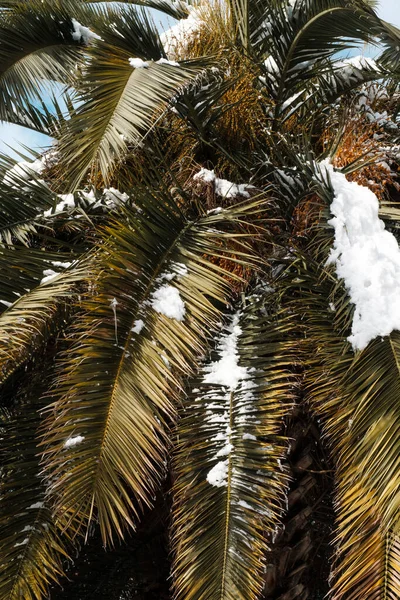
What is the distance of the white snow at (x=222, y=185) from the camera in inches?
163

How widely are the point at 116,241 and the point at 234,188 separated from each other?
103 centimetres

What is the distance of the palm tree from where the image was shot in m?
3.12

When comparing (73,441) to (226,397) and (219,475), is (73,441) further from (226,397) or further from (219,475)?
(226,397)

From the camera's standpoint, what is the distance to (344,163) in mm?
4559

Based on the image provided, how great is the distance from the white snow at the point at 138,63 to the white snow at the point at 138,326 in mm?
1504

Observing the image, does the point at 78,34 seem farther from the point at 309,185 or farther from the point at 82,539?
the point at 82,539

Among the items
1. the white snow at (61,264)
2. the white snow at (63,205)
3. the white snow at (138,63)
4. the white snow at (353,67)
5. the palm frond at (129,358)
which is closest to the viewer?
the palm frond at (129,358)

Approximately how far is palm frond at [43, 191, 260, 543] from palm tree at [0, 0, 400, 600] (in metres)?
0.01

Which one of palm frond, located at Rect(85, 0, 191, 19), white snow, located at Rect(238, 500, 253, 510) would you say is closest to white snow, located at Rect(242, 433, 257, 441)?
white snow, located at Rect(238, 500, 253, 510)

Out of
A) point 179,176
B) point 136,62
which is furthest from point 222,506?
point 136,62

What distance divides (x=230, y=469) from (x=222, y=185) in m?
1.69

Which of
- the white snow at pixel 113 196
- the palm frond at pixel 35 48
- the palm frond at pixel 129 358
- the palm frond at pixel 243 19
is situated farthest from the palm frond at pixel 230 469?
the palm frond at pixel 35 48

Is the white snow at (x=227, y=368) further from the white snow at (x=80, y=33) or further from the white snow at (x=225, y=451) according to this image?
the white snow at (x=80, y=33)

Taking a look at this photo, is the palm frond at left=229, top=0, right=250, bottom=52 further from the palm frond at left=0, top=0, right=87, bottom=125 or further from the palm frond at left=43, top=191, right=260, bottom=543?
the palm frond at left=43, top=191, right=260, bottom=543
